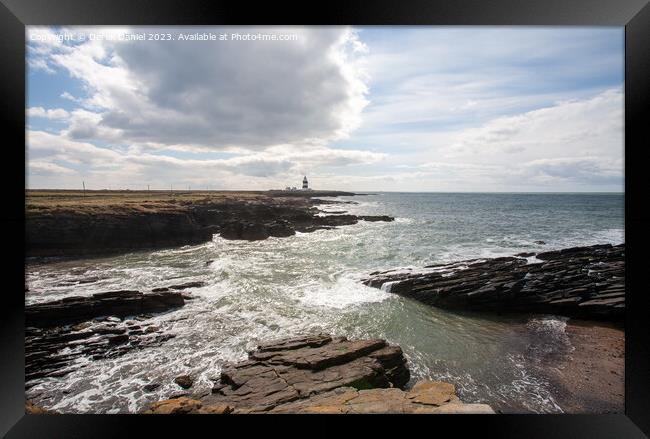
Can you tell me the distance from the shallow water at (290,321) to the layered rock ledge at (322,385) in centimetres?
83

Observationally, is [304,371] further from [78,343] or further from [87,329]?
[87,329]

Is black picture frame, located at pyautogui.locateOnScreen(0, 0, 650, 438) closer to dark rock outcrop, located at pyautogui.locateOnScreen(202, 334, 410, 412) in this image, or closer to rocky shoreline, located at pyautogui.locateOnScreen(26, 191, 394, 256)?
dark rock outcrop, located at pyautogui.locateOnScreen(202, 334, 410, 412)

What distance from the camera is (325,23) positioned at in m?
4.32

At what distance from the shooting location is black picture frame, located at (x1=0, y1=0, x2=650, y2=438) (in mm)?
4211

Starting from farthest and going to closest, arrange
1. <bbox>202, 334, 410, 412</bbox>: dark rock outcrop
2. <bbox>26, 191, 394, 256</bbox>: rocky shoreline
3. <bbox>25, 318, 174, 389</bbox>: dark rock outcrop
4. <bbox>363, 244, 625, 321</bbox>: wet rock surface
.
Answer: <bbox>26, 191, 394, 256</bbox>: rocky shoreline
<bbox>363, 244, 625, 321</bbox>: wet rock surface
<bbox>25, 318, 174, 389</bbox>: dark rock outcrop
<bbox>202, 334, 410, 412</bbox>: dark rock outcrop

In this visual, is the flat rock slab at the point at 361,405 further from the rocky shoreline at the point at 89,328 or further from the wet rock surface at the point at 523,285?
the wet rock surface at the point at 523,285

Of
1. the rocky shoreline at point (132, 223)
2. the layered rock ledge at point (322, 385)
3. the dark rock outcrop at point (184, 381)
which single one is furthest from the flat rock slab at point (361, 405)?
the rocky shoreline at point (132, 223)

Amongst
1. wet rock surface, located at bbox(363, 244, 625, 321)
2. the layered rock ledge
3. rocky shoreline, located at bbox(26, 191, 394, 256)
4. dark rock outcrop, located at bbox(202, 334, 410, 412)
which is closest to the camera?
the layered rock ledge

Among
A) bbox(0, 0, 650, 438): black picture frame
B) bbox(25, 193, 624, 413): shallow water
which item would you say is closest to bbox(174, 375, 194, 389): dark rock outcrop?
bbox(25, 193, 624, 413): shallow water

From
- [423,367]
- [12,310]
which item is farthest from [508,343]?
[12,310]

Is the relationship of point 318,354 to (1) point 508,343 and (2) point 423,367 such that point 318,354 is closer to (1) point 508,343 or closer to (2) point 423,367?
(2) point 423,367

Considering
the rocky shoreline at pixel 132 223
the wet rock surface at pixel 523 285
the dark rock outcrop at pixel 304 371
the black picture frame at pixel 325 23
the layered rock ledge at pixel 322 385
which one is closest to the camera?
the black picture frame at pixel 325 23

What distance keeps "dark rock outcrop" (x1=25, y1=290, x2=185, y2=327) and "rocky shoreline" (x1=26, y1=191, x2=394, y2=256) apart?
764 centimetres

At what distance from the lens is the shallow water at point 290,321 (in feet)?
20.3
